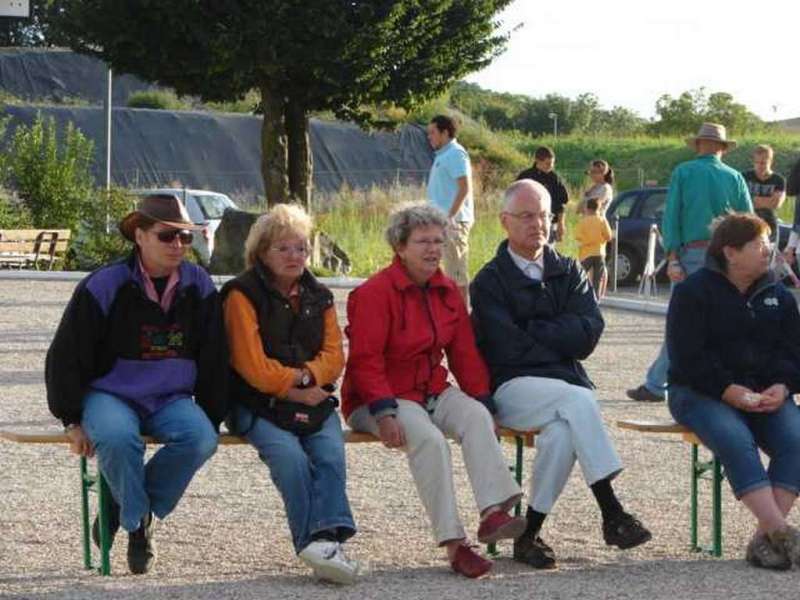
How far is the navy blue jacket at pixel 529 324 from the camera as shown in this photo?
8047 mm

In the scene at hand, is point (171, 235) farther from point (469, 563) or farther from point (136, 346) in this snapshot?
point (469, 563)

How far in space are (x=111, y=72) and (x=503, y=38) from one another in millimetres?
6202

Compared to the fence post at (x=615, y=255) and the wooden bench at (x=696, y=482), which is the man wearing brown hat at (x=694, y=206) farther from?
the fence post at (x=615, y=255)

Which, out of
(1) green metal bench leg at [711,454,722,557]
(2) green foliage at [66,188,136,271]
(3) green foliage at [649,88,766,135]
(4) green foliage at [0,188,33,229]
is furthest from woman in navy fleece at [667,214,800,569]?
(3) green foliage at [649,88,766,135]

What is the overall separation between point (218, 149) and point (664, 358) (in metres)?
45.9

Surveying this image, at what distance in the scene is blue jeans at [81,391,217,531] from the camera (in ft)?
23.7

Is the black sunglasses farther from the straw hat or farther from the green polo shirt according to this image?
the straw hat

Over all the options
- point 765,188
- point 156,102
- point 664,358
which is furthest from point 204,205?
point 156,102

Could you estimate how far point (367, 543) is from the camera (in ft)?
26.1

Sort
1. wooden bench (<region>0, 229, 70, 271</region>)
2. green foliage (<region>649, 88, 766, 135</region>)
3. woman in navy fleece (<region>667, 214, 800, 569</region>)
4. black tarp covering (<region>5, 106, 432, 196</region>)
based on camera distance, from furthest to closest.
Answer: green foliage (<region>649, 88, 766, 135</region>), black tarp covering (<region>5, 106, 432, 196</region>), wooden bench (<region>0, 229, 70, 271</region>), woman in navy fleece (<region>667, 214, 800, 569</region>)

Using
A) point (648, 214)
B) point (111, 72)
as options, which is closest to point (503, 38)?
point (648, 214)

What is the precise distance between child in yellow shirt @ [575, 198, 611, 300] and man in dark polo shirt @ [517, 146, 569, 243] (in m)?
0.34

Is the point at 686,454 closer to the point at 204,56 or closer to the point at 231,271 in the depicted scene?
the point at 231,271

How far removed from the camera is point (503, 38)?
31.3m
